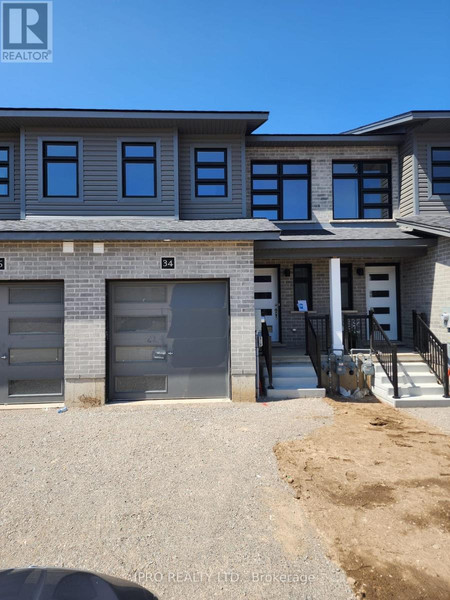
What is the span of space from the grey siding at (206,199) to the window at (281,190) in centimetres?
89

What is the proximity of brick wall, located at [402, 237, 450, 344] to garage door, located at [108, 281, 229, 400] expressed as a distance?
570cm

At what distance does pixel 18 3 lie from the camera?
26.9 ft

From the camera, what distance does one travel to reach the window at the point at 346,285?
10523 mm

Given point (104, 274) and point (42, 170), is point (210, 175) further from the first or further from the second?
point (42, 170)

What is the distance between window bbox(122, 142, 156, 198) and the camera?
9.20m

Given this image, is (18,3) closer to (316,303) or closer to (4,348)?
(4,348)

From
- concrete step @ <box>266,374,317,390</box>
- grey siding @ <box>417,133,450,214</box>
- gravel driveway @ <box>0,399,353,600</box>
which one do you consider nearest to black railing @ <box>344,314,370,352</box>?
concrete step @ <box>266,374,317,390</box>

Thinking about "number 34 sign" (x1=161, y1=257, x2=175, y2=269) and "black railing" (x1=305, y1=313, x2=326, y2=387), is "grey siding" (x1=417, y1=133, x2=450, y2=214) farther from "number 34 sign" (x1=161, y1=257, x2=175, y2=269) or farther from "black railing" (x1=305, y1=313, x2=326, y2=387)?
"number 34 sign" (x1=161, y1=257, x2=175, y2=269)

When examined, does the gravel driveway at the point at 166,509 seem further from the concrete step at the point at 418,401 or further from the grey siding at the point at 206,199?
the grey siding at the point at 206,199

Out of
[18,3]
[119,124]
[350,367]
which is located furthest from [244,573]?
[18,3]

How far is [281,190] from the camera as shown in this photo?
10.3 meters

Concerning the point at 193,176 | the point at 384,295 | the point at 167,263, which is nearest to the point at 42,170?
the point at 193,176

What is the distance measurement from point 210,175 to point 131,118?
8.08 feet

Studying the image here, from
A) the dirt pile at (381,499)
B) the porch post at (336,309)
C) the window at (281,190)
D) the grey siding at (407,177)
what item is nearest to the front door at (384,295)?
the grey siding at (407,177)
